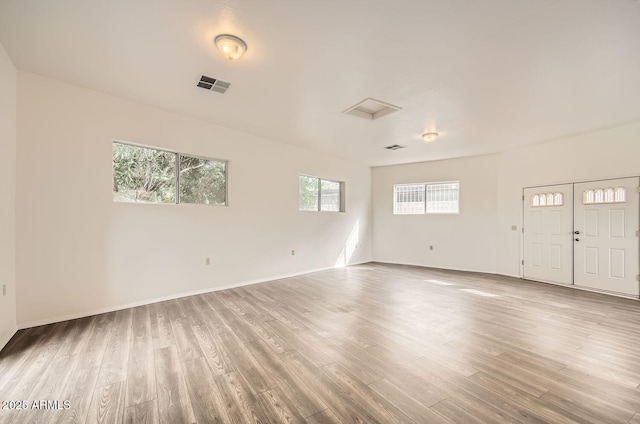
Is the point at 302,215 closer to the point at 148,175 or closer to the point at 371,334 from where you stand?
the point at 148,175

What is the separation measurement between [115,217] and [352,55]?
143 inches

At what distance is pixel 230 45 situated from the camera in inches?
91.3

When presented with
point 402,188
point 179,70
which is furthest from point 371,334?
point 402,188

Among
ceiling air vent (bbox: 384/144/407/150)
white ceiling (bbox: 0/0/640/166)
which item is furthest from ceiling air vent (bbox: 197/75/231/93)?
ceiling air vent (bbox: 384/144/407/150)

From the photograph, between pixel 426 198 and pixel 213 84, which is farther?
pixel 426 198

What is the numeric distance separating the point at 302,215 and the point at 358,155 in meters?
2.12

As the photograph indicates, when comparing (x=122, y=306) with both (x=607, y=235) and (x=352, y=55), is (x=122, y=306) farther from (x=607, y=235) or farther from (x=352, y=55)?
(x=607, y=235)

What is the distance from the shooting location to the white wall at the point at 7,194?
101 inches

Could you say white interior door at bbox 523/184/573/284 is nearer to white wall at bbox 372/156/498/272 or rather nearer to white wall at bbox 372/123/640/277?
white wall at bbox 372/123/640/277

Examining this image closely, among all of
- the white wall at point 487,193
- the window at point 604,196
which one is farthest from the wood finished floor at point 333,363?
the white wall at point 487,193

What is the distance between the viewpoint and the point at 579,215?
495cm

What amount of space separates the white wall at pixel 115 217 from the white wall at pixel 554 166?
5124 mm

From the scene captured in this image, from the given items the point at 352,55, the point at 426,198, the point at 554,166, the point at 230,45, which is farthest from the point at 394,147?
the point at 230,45

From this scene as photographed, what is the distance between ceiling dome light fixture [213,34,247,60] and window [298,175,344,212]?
3734mm
